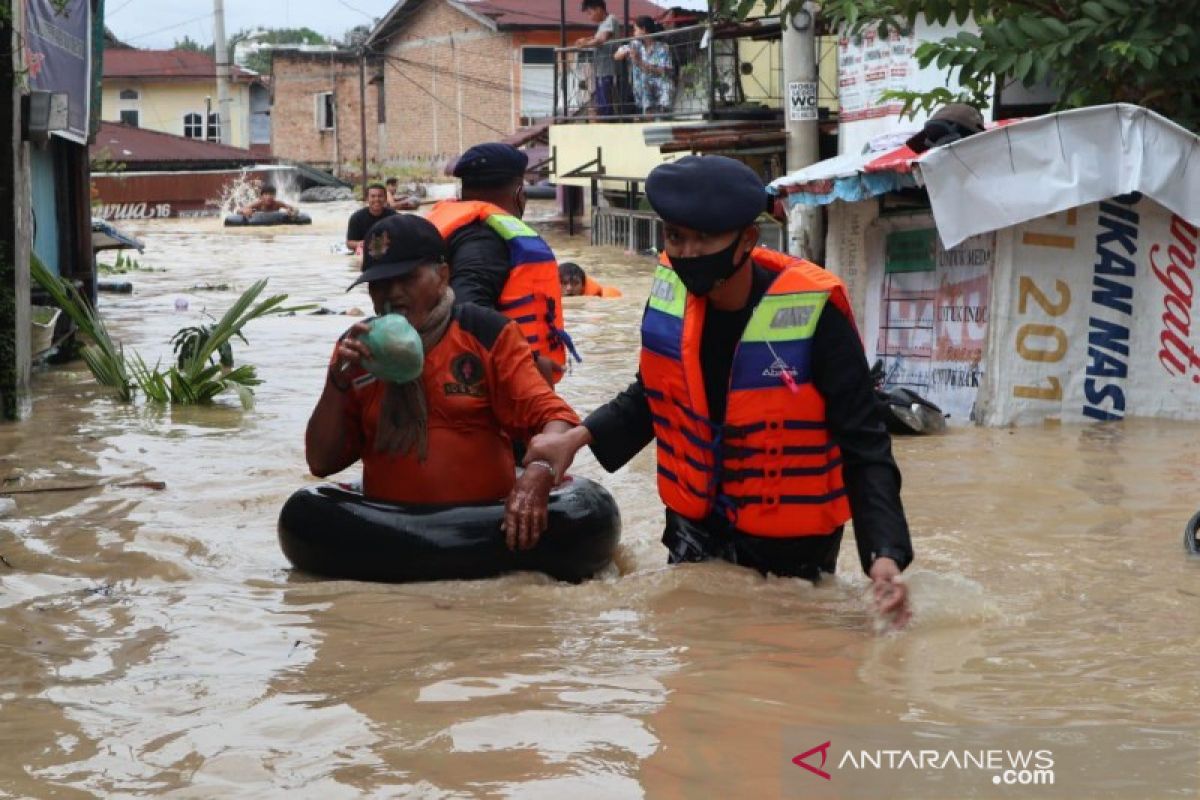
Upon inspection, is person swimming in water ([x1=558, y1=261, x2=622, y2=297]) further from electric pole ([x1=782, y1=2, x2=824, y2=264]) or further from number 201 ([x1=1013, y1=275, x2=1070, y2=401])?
number 201 ([x1=1013, y1=275, x2=1070, y2=401])

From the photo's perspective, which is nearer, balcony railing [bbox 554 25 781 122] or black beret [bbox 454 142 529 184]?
black beret [bbox 454 142 529 184]

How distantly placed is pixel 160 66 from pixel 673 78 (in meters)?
45.1

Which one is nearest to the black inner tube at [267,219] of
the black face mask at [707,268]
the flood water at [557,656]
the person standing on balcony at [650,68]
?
the person standing on balcony at [650,68]

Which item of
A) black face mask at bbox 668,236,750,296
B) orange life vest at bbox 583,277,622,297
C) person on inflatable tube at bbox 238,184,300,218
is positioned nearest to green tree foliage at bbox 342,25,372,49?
person on inflatable tube at bbox 238,184,300,218

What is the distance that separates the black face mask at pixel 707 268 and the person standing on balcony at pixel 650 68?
1854 cm

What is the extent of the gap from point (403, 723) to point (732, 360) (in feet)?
4.43

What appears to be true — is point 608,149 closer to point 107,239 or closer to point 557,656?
point 107,239

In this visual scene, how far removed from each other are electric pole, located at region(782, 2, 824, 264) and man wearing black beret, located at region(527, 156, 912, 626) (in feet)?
33.3

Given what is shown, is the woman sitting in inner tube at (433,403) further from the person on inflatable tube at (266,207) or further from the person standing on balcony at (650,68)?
the person on inflatable tube at (266,207)

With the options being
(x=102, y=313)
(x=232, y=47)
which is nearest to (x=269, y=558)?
(x=102, y=313)

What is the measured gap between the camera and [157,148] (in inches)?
1726

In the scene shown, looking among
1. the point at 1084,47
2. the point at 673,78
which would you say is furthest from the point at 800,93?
the point at 673,78

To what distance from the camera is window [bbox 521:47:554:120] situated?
44938mm

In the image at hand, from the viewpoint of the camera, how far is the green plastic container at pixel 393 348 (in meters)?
5.04
